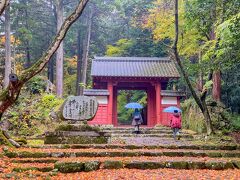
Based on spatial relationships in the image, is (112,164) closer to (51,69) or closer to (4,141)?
(4,141)

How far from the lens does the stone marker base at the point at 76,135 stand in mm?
11016

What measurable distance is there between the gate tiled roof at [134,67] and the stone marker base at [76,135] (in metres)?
8.52

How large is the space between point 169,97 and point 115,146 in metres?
10.3

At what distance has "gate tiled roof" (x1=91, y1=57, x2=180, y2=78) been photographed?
19891 millimetres

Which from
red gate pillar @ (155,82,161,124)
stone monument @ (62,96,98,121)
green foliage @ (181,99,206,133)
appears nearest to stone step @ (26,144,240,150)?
stone monument @ (62,96,98,121)

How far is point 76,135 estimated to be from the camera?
11125 millimetres

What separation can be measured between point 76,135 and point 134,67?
→ 11160 mm

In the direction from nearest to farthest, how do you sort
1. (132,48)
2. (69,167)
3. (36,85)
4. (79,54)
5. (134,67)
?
(69,167), (134,67), (36,85), (132,48), (79,54)

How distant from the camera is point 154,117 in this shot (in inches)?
849

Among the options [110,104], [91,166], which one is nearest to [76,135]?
[91,166]

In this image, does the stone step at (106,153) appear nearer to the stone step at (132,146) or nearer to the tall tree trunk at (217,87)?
the stone step at (132,146)

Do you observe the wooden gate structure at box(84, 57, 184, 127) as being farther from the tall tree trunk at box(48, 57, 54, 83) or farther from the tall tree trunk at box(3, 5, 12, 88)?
the tall tree trunk at box(48, 57, 54, 83)

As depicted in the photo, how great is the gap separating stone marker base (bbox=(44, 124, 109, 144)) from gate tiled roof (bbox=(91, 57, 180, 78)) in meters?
8.52

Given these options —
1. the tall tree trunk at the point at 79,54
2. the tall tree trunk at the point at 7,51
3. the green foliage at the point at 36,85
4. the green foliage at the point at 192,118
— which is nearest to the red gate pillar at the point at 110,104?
the green foliage at the point at 192,118
